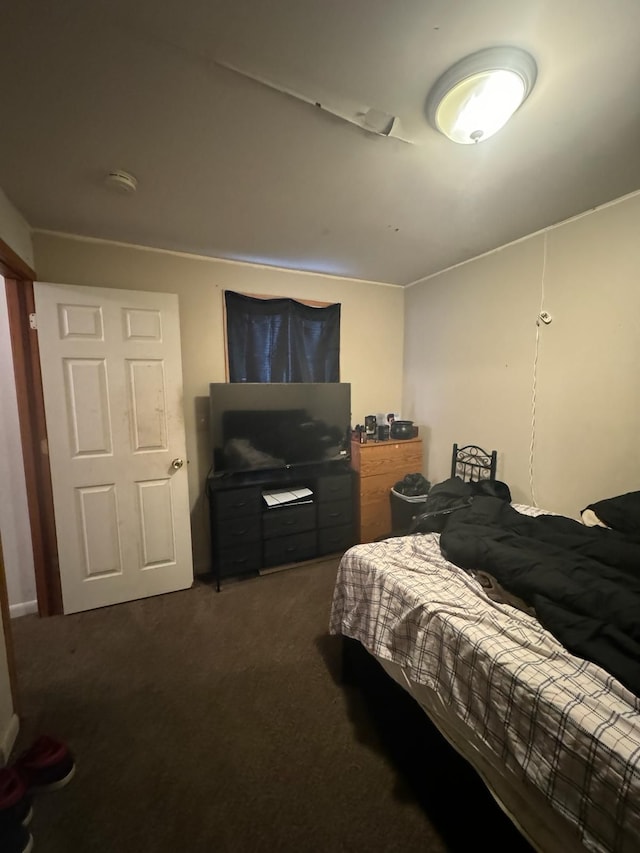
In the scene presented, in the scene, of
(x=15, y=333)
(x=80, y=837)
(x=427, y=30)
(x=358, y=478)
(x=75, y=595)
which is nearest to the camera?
(x=427, y=30)

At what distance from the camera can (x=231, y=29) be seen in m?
0.93

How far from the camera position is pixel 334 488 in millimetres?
2863

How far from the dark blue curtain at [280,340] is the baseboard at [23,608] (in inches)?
81.5

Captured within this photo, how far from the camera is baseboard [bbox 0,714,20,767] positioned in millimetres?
1352

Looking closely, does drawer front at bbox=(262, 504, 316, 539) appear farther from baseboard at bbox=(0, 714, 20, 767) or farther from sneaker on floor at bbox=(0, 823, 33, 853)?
sneaker on floor at bbox=(0, 823, 33, 853)

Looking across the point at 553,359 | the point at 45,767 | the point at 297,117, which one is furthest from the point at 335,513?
the point at 297,117

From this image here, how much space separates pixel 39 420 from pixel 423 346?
3084 millimetres

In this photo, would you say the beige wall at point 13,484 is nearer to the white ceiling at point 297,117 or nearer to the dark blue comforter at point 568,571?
the white ceiling at point 297,117

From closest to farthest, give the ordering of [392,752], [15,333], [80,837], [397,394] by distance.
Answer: [80,837] → [392,752] → [15,333] → [397,394]

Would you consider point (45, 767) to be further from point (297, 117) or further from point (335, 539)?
point (297, 117)

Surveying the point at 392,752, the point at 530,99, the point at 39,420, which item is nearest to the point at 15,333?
the point at 39,420

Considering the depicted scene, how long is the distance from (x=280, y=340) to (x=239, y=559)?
181 centimetres

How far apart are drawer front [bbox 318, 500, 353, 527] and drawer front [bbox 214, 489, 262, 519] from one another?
55 centimetres

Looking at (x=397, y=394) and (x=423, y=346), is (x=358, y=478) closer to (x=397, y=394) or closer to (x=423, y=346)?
(x=397, y=394)
